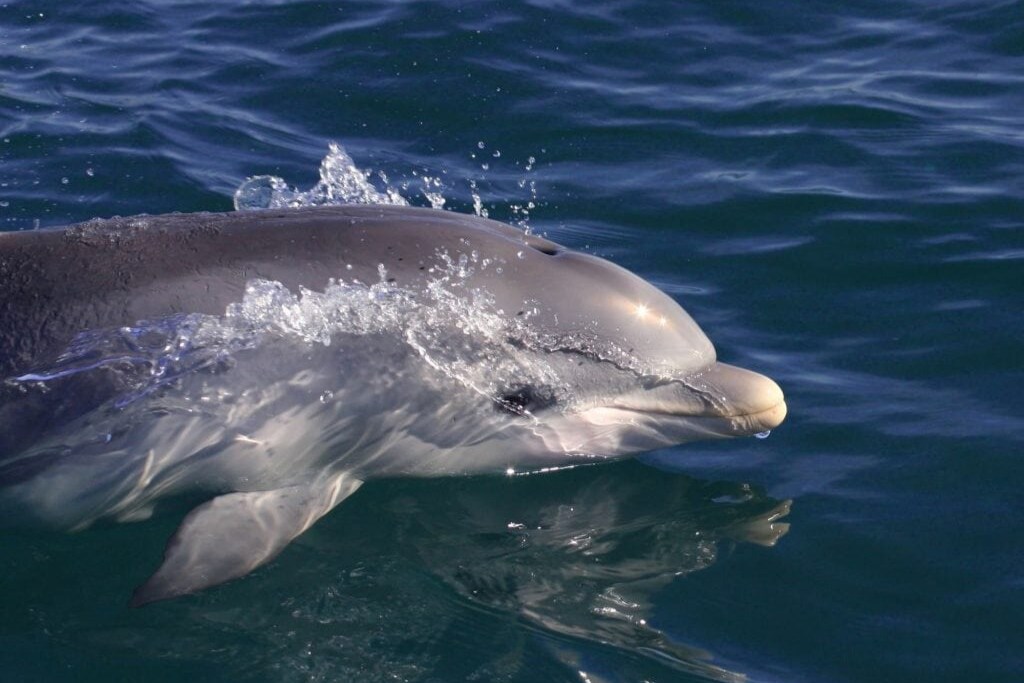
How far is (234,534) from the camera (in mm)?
6539

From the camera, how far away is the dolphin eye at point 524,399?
7125mm

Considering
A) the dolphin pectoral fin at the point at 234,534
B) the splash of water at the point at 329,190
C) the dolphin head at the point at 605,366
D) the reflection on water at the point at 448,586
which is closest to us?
the reflection on water at the point at 448,586

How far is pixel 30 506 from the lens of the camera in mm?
6742

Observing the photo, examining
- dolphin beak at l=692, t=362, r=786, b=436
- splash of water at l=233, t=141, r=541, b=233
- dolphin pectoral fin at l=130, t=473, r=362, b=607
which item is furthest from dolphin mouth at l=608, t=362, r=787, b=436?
splash of water at l=233, t=141, r=541, b=233

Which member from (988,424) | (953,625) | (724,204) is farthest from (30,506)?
(724,204)

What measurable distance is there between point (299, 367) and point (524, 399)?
44.3 inches

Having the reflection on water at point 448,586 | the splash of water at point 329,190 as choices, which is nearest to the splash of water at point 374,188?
the splash of water at point 329,190

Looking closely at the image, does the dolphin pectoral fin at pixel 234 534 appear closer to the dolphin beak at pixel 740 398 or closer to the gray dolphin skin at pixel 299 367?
the gray dolphin skin at pixel 299 367

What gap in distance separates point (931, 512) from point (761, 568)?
993 millimetres

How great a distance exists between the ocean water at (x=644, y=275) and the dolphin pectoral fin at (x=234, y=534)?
0.17 metres

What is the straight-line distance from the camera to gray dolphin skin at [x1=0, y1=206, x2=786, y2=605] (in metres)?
6.56

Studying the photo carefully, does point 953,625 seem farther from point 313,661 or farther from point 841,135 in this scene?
point 841,135

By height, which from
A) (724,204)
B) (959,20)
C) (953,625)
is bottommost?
(953,625)

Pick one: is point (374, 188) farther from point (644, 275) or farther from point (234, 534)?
point (234, 534)
